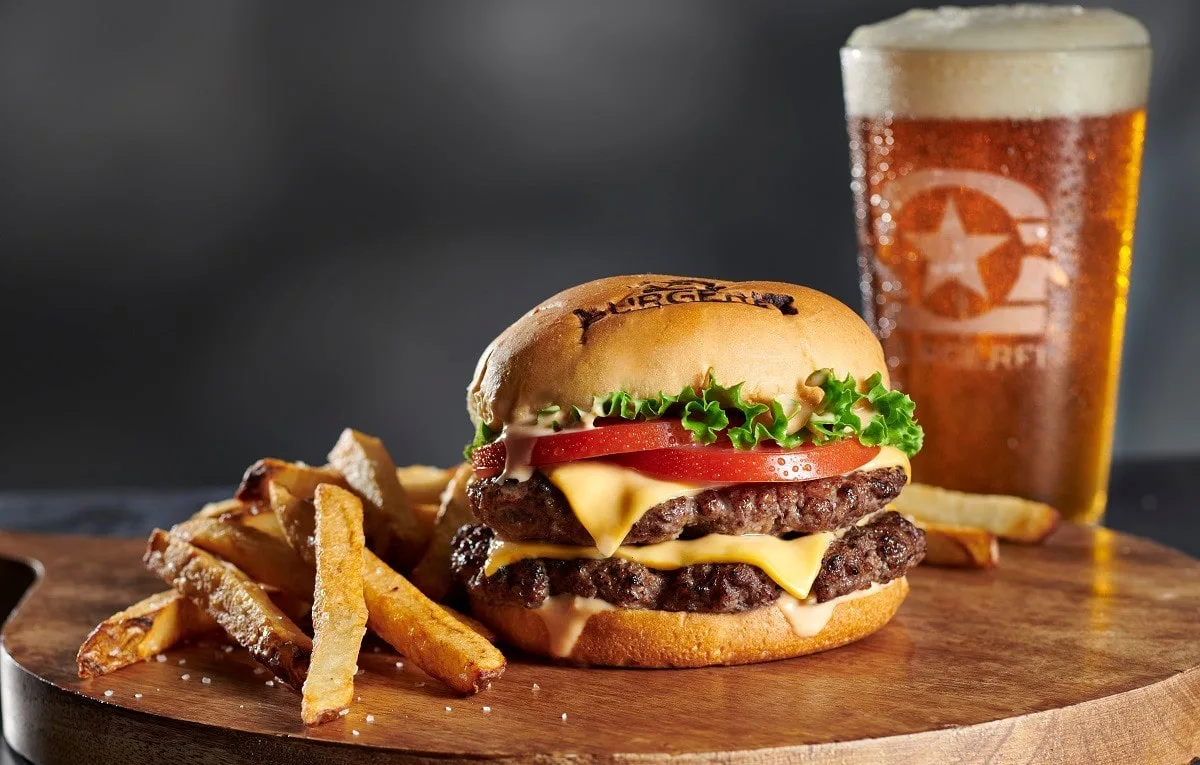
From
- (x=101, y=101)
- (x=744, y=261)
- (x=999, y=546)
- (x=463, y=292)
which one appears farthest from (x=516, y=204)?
(x=999, y=546)

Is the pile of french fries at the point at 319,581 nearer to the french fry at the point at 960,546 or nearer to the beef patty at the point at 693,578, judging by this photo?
the beef patty at the point at 693,578

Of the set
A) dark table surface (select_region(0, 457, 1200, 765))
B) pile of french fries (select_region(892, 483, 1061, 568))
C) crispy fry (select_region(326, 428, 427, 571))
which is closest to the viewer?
crispy fry (select_region(326, 428, 427, 571))

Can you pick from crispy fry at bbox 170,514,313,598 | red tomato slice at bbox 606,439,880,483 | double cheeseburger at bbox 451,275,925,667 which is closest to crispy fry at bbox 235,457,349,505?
crispy fry at bbox 170,514,313,598

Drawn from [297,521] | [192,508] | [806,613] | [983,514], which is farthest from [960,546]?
[192,508]

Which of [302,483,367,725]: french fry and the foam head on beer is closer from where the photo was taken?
[302,483,367,725]: french fry

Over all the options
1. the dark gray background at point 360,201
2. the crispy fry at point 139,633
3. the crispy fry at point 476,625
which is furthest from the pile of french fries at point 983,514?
the dark gray background at point 360,201

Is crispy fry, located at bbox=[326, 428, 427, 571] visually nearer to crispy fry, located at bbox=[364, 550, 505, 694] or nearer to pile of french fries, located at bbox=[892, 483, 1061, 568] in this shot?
crispy fry, located at bbox=[364, 550, 505, 694]

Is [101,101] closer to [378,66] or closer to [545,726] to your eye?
[378,66]
